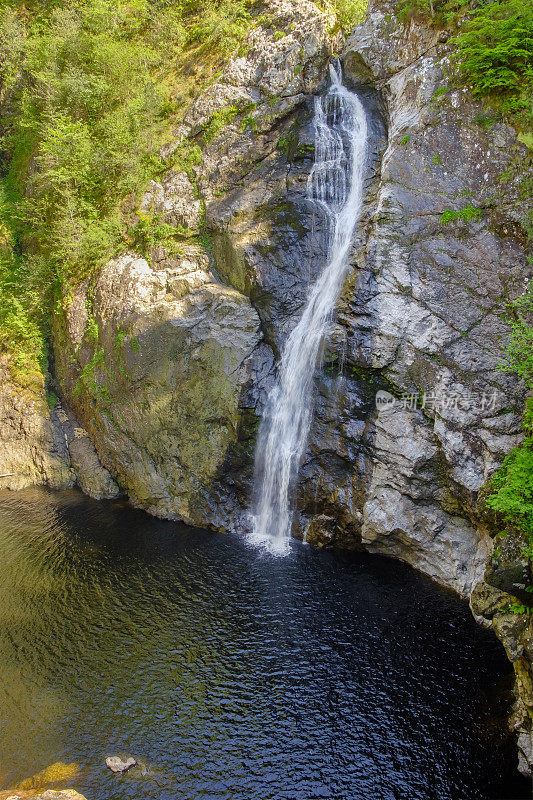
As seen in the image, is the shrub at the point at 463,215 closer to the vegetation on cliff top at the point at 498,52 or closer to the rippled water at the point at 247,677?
the vegetation on cliff top at the point at 498,52

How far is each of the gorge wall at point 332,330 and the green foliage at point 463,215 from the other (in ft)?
0.19

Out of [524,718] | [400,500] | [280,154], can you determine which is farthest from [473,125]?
[524,718]

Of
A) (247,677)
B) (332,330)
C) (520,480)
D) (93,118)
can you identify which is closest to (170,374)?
(332,330)

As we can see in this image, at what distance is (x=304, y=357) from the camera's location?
47.0 feet

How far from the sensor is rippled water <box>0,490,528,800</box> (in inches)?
308

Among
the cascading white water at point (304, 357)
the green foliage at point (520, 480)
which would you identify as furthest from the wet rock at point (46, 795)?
the green foliage at point (520, 480)

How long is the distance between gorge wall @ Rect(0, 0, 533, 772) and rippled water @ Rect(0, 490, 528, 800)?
129 cm

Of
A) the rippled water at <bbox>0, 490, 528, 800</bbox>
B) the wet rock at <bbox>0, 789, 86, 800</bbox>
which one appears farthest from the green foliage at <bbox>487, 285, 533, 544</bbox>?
the wet rock at <bbox>0, 789, 86, 800</bbox>

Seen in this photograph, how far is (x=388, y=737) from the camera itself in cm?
831

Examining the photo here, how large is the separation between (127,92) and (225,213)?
7483mm

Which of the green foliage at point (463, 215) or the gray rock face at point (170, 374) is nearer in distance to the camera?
the green foliage at point (463, 215)

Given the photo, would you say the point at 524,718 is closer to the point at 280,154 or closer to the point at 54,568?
the point at 54,568

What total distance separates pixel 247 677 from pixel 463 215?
11.7 meters

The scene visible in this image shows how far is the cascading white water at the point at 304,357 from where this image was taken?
46.6ft
